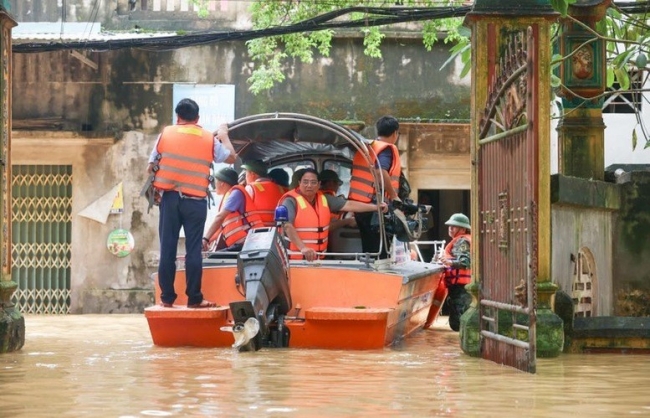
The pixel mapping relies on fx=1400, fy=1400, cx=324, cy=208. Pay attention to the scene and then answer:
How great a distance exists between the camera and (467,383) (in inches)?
336

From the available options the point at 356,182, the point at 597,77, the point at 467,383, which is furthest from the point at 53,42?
the point at 467,383

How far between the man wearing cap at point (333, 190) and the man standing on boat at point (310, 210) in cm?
45

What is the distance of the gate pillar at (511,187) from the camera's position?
9180 millimetres

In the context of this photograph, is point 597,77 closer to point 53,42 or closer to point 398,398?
point 398,398

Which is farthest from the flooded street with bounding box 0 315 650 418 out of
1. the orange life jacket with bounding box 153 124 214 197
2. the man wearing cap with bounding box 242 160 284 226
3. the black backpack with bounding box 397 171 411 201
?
the black backpack with bounding box 397 171 411 201

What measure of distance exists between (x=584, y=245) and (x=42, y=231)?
1171 cm

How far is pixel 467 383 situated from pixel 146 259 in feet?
43.4

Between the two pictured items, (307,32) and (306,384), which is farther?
(307,32)

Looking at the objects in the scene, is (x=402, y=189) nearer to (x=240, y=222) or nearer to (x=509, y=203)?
(x=240, y=222)

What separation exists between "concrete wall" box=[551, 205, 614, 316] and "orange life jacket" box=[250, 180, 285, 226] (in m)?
2.99

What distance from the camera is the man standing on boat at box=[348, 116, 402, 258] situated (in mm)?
12727

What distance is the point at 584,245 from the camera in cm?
1196

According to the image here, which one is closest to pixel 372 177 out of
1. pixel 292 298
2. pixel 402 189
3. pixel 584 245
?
pixel 402 189

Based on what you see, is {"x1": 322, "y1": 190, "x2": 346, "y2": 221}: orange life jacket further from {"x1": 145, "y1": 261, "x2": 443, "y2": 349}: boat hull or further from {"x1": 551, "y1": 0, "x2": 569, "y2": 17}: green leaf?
{"x1": 551, "y1": 0, "x2": 569, "y2": 17}: green leaf
